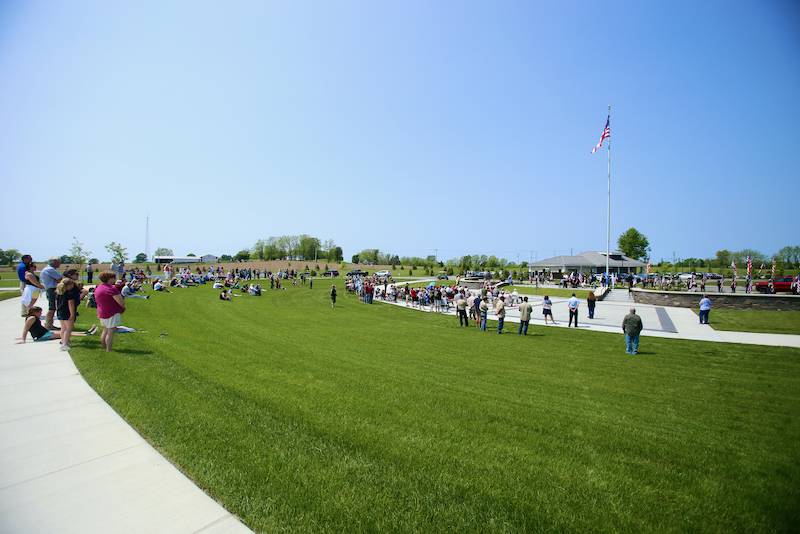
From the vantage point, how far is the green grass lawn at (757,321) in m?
17.7

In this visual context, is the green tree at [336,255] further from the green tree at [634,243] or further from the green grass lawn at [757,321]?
the green grass lawn at [757,321]

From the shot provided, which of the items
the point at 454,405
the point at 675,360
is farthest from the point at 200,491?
the point at 675,360

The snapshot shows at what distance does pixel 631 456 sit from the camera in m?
4.70

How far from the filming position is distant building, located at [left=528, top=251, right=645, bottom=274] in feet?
219

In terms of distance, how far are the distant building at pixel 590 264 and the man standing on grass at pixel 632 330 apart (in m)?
54.5

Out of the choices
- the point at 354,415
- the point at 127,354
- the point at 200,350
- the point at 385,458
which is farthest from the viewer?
the point at 200,350

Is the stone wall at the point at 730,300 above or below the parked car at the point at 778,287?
below

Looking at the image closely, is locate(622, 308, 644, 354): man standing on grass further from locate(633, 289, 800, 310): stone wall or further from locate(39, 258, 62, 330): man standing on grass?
locate(633, 289, 800, 310): stone wall

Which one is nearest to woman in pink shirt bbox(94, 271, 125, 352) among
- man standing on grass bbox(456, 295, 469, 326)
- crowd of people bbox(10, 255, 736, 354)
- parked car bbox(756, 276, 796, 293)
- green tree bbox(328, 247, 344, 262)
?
crowd of people bbox(10, 255, 736, 354)

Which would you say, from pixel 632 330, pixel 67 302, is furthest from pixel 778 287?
pixel 67 302

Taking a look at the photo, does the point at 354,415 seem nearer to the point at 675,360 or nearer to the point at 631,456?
the point at 631,456

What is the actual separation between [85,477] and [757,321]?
87.9 feet

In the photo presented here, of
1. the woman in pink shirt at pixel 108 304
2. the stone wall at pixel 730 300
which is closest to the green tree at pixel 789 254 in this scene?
the stone wall at pixel 730 300

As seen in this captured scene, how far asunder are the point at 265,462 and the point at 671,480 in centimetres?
428
